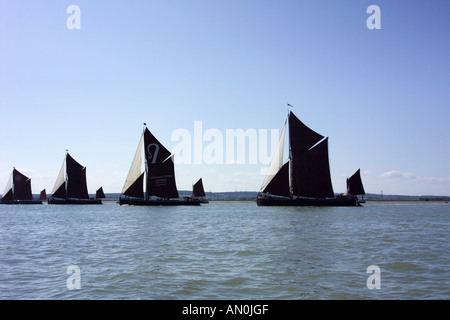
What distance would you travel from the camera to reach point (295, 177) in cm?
7612

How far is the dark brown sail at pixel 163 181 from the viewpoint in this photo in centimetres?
7919

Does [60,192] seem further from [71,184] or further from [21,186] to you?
[21,186]

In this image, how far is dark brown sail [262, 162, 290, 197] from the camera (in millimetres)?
72562

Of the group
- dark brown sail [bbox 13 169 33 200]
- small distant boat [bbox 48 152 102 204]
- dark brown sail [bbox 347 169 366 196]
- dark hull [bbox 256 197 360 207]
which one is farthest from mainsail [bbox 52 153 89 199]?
dark brown sail [bbox 347 169 366 196]

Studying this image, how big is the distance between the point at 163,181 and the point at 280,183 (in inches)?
979

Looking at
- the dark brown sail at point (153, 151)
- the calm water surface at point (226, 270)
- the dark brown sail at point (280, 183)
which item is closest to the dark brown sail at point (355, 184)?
the dark brown sail at point (280, 183)

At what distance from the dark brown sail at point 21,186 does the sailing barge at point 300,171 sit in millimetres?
72408

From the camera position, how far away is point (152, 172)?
7969 cm

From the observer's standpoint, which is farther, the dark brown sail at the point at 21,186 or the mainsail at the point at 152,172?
the dark brown sail at the point at 21,186

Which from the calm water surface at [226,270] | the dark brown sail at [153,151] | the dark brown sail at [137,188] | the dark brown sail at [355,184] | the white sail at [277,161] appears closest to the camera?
the calm water surface at [226,270]

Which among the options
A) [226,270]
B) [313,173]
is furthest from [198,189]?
[226,270]

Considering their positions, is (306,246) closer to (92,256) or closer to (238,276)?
(238,276)

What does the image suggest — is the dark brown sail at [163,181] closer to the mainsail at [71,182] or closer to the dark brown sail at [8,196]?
the mainsail at [71,182]
